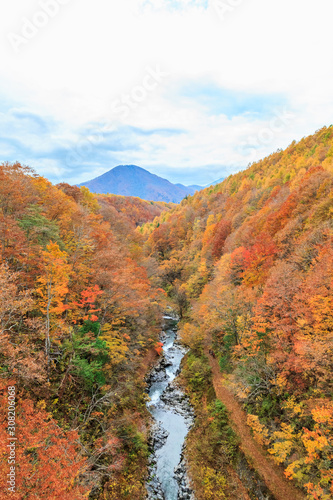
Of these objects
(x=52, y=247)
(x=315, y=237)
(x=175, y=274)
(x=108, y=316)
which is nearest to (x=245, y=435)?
(x=108, y=316)

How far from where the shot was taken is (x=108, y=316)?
90.4 ft

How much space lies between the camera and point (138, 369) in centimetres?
3366

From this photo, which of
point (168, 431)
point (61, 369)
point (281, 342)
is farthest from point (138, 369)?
point (281, 342)

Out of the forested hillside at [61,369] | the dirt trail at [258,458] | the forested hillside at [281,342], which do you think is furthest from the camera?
the dirt trail at [258,458]

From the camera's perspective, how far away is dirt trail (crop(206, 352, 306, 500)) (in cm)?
1675

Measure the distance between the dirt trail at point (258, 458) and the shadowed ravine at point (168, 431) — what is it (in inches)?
209

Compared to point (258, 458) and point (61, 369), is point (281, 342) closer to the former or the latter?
point (258, 458)

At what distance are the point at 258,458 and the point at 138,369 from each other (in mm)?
18380

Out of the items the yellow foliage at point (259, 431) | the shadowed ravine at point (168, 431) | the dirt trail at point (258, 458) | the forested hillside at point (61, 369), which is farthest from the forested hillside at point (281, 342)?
the forested hillside at point (61, 369)

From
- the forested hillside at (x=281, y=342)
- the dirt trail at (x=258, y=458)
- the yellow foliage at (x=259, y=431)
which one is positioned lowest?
the dirt trail at (x=258, y=458)

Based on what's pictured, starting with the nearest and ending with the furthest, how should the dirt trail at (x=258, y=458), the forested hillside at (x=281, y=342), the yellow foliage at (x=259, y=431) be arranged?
the forested hillside at (x=281, y=342)
the dirt trail at (x=258, y=458)
the yellow foliage at (x=259, y=431)

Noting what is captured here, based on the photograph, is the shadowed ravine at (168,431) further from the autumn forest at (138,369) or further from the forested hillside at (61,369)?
the forested hillside at (61,369)

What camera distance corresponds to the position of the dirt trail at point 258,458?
16.8 metres

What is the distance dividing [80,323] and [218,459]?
18486 mm
